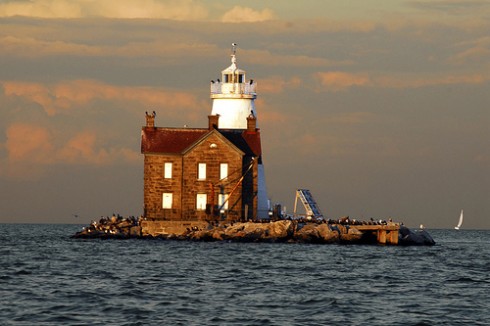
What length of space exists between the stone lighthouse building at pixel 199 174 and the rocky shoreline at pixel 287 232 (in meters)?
1.40

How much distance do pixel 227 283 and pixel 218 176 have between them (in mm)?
29495

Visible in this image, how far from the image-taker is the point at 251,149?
74125 millimetres

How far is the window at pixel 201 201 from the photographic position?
240 feet

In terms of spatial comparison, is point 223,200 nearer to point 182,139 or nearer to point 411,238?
point 182,139

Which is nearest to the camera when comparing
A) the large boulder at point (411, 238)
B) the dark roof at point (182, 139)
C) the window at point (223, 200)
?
the window at point (223, 200)

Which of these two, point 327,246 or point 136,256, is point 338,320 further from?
point 327,246

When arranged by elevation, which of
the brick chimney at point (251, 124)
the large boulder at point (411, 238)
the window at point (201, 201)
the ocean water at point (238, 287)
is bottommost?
the ocean water at point (238, 287)

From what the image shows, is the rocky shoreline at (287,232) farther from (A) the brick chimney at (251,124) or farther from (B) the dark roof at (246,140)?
(A) the brick chimney at (251,124)

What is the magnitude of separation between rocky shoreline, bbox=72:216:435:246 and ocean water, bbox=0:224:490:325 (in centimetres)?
522

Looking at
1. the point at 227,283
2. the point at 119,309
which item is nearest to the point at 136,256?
the point at 227,283

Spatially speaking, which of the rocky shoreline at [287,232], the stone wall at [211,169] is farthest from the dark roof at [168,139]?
the rocky shoreline at [287,232]

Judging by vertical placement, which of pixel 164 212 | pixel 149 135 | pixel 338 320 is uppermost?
pixel 149 135

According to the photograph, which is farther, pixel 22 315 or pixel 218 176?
pixel 218 176

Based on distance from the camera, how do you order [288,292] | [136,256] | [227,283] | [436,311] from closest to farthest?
[436,311], [288,292], [227,283], [136,256]
